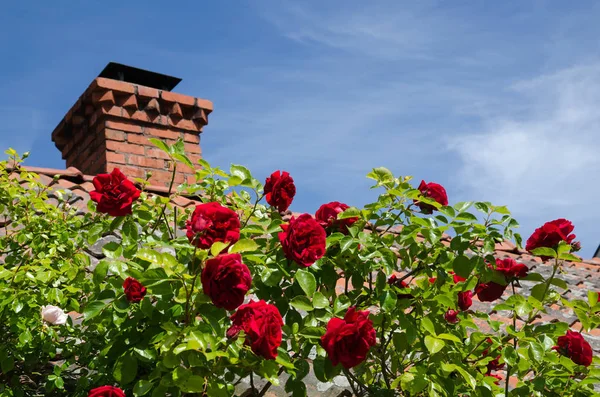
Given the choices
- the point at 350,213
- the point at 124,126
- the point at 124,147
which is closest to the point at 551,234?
the point at 350,213

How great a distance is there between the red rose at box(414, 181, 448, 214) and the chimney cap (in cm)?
540

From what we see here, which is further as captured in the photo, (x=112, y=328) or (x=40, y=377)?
(x=40, y=377)

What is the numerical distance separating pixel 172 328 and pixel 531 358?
1.36 metres

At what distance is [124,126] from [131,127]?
75 millimetres

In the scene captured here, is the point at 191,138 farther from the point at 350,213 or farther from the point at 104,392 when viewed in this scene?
the point at 104,392

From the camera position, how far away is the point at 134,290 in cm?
230

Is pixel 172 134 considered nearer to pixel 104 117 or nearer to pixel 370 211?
pixel 104 117

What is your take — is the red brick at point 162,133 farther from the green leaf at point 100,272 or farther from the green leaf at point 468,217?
the green leaf at point 468,217

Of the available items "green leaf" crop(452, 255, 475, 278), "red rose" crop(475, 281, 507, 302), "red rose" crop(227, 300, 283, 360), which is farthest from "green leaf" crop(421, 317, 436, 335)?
"red rose" crop(227, 300, 283, 360)

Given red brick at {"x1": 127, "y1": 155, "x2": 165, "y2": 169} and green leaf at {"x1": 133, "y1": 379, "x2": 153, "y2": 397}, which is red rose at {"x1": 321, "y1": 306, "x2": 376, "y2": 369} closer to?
green leaf at {"x1": 133, "y1": 379, "x2": 153, "y2": 397}

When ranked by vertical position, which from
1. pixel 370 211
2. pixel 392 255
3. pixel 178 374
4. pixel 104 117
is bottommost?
pixel 178 374

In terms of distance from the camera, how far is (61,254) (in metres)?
3.28

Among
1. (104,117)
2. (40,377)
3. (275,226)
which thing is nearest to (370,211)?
(275,226)

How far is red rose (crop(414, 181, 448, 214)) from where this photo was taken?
2602 millimetres
